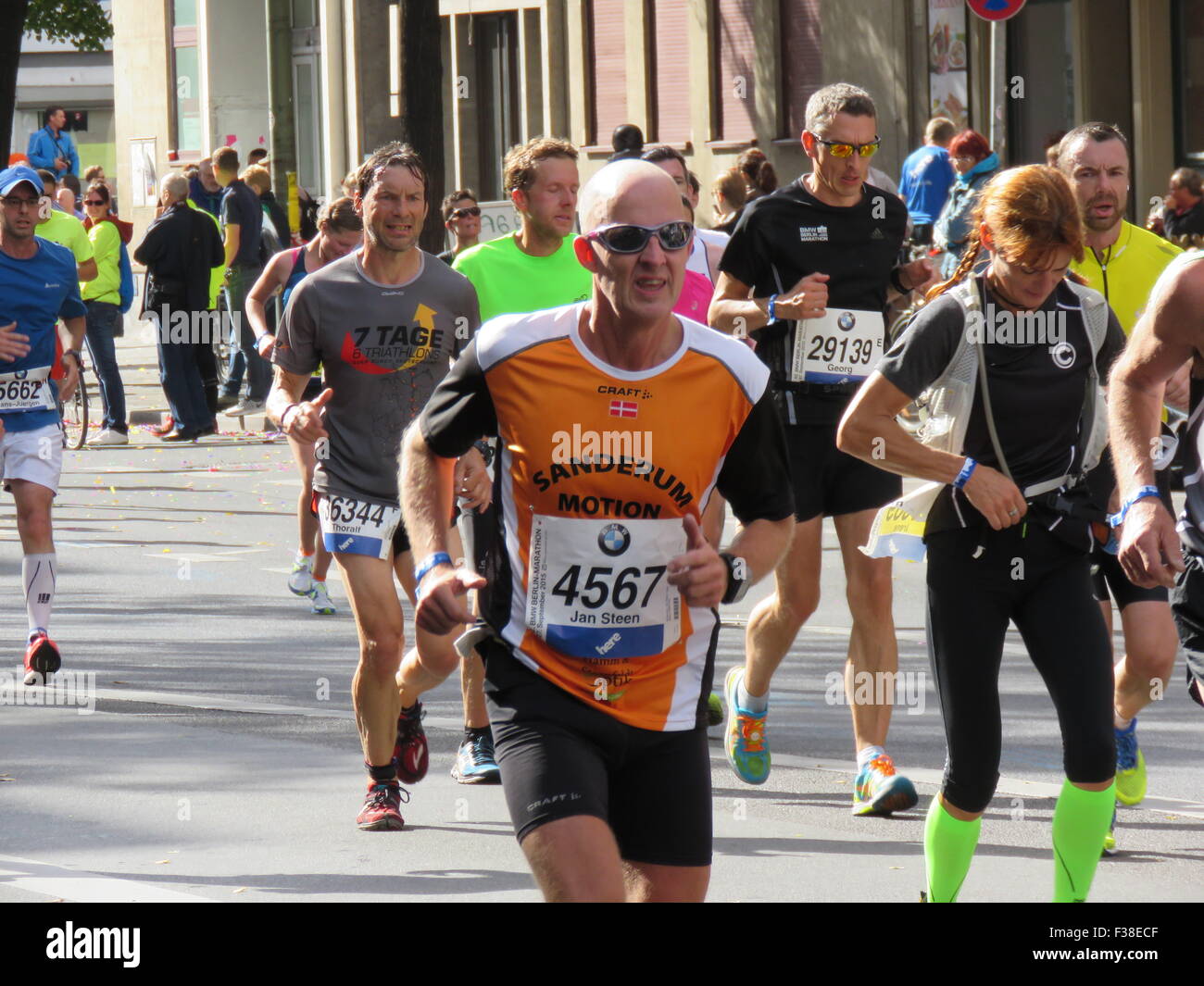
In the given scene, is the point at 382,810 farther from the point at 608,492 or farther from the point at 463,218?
the point at 463,218

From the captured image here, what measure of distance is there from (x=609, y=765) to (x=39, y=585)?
225 inches

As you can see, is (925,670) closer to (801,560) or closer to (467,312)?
(801,560)

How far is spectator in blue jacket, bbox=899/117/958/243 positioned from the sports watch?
14603 mm

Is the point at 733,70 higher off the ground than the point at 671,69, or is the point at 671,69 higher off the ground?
the point at 671,69

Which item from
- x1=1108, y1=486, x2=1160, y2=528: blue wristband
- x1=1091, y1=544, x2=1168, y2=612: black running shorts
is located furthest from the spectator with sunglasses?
x1=1108, y1=486, x2=1160, y2=528: blue wristband

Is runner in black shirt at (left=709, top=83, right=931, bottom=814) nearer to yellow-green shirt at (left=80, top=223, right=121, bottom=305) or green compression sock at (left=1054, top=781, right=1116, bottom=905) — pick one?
green compression sock at (left=1054, top=781, right=1116, bottom=905)

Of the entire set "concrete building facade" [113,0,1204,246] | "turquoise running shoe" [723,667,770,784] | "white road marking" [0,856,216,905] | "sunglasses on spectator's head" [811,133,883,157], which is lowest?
"white road marking" [0,856,216,905]

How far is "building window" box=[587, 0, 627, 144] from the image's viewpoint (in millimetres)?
29766

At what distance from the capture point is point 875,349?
7707mm

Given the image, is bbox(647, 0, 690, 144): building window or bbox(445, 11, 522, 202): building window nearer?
bbox(647, 0, 690, 144): building window

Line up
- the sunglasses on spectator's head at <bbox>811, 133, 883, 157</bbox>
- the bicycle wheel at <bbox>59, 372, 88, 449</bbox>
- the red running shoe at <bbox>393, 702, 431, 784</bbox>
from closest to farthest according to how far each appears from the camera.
→ the red running shoe at <bbox>393, 702, 431, 784</bbox>, the sunglasses on spectator's head at <bbox>811, 133, 883, 157</bbox>, the bicycle wheel at <bbox>59, 372, 88, 449</bbox>

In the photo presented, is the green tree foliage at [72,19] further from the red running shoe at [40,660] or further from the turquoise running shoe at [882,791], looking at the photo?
the turquoise running shoe at [882,791]

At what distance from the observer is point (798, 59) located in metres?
26.8

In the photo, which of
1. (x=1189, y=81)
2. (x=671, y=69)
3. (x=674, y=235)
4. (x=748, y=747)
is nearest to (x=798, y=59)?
(x=671, y=69)
